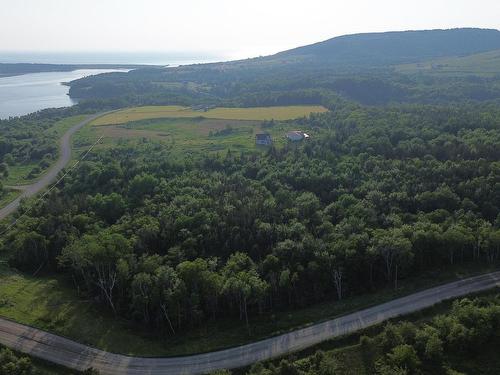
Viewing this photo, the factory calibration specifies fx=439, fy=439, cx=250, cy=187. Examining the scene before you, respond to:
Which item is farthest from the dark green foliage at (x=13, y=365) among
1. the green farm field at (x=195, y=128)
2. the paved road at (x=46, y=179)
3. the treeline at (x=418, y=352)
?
the green farm field at (x=195, y=128)

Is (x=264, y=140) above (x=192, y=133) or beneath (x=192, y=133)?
above

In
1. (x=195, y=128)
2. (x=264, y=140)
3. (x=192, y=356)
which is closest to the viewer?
(x=192, y=356)

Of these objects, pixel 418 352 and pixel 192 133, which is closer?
pixel 418 352

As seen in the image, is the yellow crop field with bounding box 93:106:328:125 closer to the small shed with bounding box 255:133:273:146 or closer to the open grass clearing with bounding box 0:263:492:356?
the small shed with bounding box 255:133:273:146

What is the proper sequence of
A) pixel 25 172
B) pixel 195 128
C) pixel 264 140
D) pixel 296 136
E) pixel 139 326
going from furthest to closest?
pixel 195 128 → pixel 264 140 → pixel 296 136 → pixel 25 172 → pixel 139 326

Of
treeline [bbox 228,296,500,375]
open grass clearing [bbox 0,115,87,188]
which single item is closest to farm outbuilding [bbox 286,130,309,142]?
open grass clearing [bbox 0,115,87,188]

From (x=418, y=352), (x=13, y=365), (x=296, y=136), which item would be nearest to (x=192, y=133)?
(x=296, y=136)

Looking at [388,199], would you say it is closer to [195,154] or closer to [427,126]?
[427,126]

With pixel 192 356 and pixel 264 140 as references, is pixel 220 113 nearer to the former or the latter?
pixel 264 140
